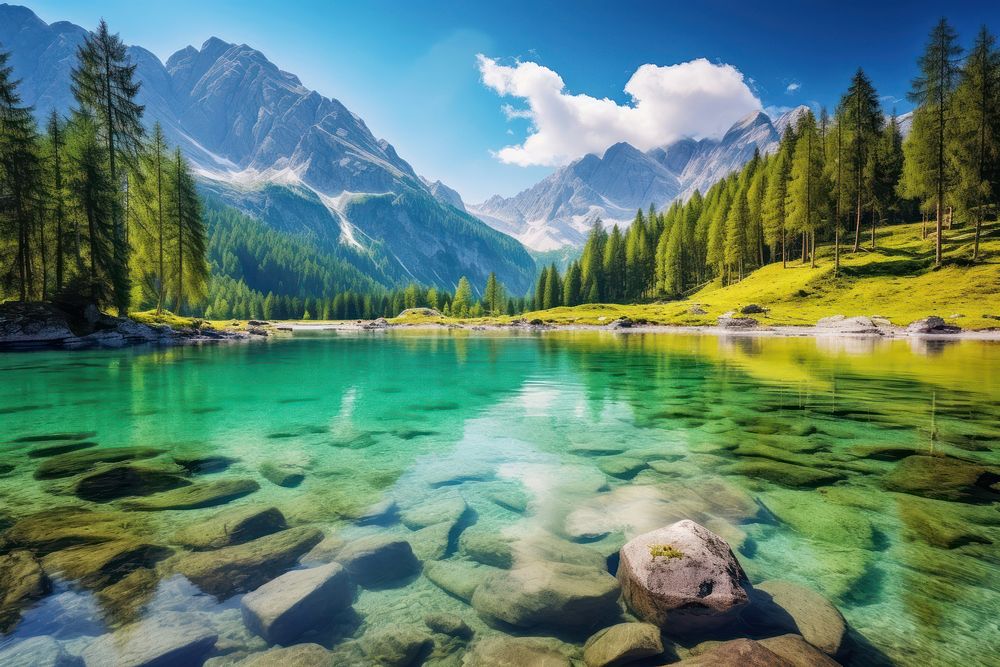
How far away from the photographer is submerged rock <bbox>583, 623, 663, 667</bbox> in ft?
14.7

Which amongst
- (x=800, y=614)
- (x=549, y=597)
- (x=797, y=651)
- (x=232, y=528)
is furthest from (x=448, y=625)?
(x=232, y=528)

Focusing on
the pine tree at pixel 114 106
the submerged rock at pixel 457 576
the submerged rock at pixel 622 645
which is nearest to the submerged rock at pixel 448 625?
the submerged rock at pixel 457 576

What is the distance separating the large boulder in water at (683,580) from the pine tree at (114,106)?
59.0 meters

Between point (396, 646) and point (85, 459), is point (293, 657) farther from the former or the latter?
point (85, 459)

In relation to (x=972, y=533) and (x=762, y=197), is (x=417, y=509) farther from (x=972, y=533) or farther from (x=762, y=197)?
(x=762, y=197)

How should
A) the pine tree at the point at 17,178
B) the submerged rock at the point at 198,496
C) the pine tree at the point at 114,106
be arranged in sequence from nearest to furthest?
the submerged rock at the point at 198,496 → the pine tree at the point at 17,178 → the pine tree at the point at 114,106

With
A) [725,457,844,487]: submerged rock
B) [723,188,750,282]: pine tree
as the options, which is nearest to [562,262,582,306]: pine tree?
[723,188,750,282]: pine tree

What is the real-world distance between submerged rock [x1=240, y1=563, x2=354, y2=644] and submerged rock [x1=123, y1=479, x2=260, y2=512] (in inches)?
157

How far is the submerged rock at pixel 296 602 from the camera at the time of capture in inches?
199

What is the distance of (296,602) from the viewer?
5.29 metres

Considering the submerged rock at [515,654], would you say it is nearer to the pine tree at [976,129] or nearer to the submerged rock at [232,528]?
the submerged rock at [232,528]

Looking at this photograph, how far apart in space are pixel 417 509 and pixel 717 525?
5.42 meters

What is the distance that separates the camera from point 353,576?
6.35m

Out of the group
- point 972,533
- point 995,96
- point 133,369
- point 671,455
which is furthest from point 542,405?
point 995,96
